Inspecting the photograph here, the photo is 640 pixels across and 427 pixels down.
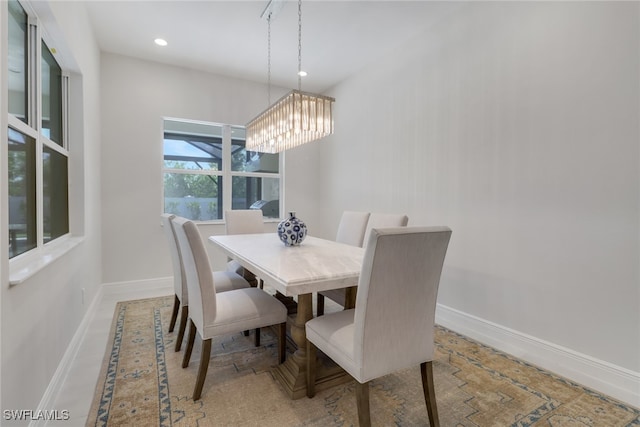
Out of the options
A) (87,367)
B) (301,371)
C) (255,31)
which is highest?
(255,31)

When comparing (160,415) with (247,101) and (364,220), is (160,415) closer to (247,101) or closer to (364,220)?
(364,220)

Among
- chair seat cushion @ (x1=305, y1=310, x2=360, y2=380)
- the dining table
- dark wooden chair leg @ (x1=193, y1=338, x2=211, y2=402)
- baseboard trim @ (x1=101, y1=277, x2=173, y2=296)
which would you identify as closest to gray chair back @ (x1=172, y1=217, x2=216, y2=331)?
dark wooden chair leg @ (x1=193, y1=338, x2=211, y2=402)

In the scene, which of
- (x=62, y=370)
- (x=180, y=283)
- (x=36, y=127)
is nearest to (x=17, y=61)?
(x=36, y=127)

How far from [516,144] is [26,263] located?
3105 millimetres

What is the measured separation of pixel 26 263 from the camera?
150 centimetres

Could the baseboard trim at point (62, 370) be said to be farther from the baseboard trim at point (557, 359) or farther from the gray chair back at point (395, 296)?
the baseboard trim at point (557, 359)

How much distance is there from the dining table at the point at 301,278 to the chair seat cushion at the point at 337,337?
0.16m

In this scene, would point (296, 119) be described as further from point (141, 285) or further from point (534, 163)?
point (141, 285)

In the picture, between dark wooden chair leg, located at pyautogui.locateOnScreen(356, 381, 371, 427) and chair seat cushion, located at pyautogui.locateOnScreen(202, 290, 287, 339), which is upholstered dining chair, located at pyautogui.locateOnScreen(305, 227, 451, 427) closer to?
dark wooden chair leg, located at pyautogui.locateOnScreen(356, 381, 371, 427)

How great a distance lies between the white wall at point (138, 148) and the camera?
3.51 metres

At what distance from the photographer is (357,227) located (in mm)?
2885

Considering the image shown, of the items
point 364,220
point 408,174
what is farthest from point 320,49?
point 364,220

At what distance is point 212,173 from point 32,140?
2.49 metres

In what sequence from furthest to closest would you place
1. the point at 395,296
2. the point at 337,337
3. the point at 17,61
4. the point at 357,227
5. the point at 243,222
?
the point at 243,222 → the point at 357,227 → the point at 17,61 → the point at 337,337 → the point at 395,296
